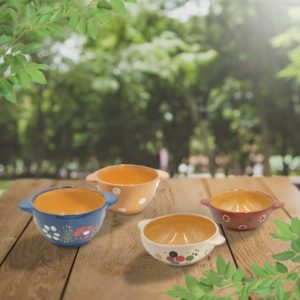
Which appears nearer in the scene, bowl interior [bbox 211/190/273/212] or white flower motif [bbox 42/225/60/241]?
white flower motif [bbox 42/225/60/241]

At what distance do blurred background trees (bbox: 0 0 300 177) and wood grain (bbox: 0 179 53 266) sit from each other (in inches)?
135

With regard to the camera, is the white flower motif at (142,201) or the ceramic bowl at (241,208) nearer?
the ceramic bowl at (241,208)

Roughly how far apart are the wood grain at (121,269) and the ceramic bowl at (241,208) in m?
0.10

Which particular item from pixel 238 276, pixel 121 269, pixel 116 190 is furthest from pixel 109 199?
pixel 238 276

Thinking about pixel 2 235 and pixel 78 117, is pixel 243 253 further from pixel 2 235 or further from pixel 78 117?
pixel 78 117

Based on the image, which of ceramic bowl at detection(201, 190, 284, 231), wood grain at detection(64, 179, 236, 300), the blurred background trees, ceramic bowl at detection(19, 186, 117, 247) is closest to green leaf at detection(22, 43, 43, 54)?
ceramic bowl at detection(19, 186, 117, 247)

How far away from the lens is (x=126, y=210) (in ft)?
4.28

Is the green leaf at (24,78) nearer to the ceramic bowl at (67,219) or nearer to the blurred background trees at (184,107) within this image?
the ceramic bowl at (67,219)

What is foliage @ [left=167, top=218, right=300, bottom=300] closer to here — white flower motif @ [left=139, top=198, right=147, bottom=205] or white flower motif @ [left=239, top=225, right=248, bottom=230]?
white flower motif @ [left=239, top=225, right=248, bottom=230]

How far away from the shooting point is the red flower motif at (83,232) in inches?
42.8

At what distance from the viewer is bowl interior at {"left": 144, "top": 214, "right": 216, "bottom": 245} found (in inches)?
43.5

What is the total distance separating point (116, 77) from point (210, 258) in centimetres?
381

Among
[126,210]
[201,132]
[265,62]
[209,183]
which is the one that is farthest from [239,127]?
[126,210]

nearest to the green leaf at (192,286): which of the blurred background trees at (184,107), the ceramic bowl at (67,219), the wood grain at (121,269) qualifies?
the wood grain at (121,269)
